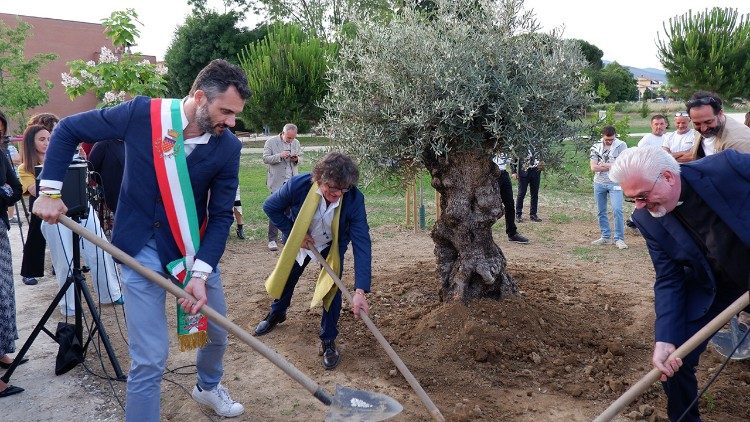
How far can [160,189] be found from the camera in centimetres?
320

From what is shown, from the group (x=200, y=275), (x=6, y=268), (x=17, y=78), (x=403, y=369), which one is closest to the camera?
(x=200, y=275)

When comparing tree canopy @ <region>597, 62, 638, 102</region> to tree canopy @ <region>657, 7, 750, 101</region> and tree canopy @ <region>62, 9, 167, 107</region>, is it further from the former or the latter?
tree canopy @ <region>62, 9, 167, 107</region>

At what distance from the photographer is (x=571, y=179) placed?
539 cm

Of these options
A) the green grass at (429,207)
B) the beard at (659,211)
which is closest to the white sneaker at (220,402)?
the beard at (659,211)

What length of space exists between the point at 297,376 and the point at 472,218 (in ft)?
7.76

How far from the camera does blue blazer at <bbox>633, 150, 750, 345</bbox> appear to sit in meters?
2.87

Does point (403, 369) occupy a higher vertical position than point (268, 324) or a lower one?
higher

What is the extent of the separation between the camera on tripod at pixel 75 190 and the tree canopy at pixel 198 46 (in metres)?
35.6

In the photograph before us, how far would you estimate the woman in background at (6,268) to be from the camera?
4.38 m

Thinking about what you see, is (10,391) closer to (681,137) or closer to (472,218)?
(472,218)

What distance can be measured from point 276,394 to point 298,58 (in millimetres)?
21910

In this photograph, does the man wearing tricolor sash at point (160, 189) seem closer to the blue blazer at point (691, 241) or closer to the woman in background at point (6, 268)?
the woman in background at point (6, 268)

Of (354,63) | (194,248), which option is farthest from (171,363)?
(354,63)

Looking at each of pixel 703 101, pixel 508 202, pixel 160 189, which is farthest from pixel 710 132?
pixel 160 189
